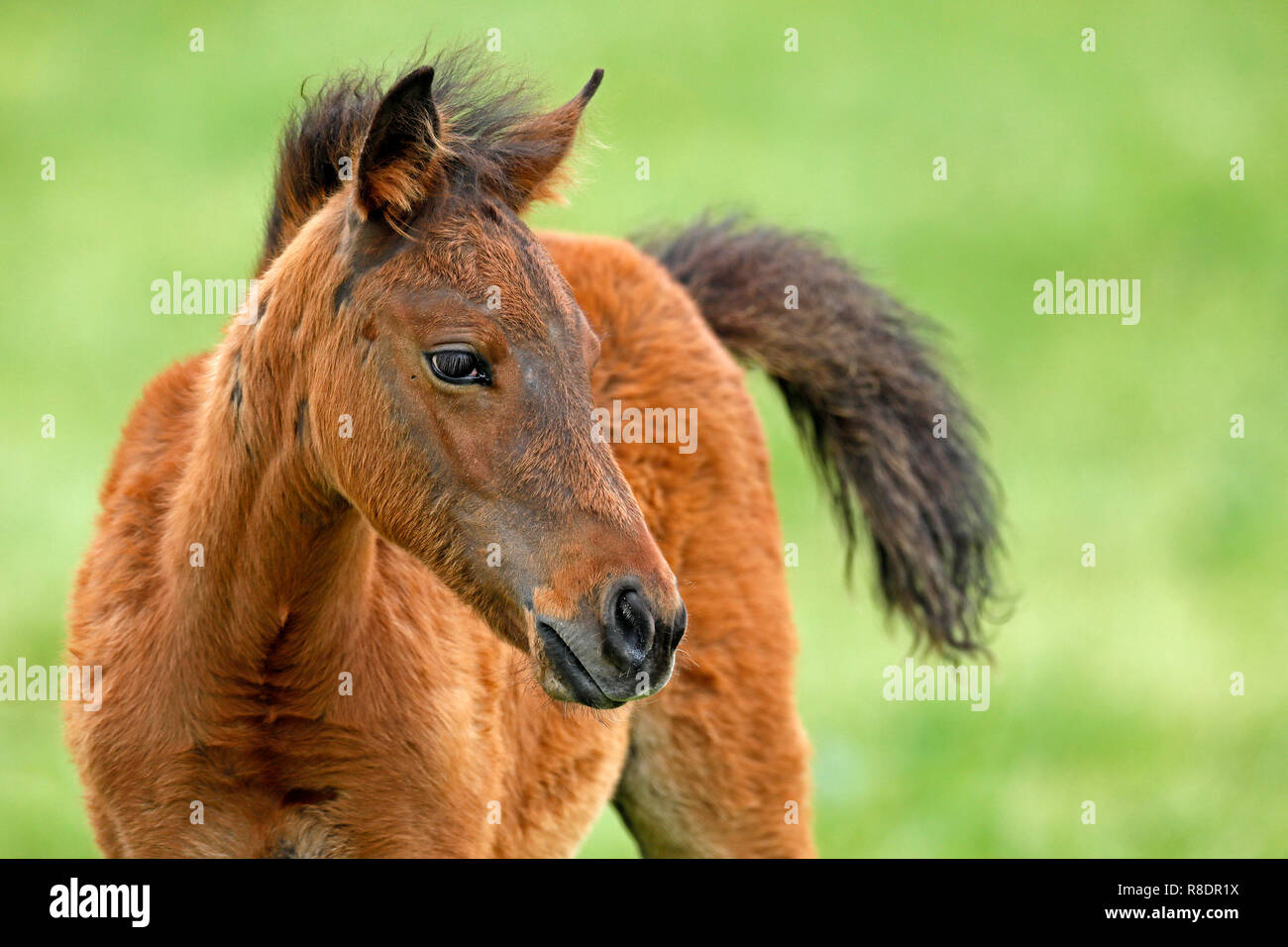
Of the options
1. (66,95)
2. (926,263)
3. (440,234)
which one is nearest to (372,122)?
(440,234)

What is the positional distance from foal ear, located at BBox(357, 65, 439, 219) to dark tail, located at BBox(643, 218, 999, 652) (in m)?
2.80

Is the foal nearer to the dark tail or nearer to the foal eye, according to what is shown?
the foal eye

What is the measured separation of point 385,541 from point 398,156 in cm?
127

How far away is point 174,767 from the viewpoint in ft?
13.8

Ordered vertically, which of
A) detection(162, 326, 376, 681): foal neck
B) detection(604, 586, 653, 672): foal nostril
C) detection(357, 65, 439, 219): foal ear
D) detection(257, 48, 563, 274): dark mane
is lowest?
detection(604, 586, 653, 672): foal nostril

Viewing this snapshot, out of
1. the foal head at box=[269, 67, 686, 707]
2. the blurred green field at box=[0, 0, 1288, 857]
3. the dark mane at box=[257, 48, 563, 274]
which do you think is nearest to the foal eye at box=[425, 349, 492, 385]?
the foal head at box=[269, 67, 686, 707]

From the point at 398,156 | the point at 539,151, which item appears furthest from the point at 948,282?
the point at 398,156

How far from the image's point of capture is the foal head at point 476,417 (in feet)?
12.0

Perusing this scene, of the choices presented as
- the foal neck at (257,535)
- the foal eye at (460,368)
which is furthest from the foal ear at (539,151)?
the foal neck at (257,535)

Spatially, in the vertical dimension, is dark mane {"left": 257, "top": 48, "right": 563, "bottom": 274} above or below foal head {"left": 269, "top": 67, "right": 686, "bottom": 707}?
above

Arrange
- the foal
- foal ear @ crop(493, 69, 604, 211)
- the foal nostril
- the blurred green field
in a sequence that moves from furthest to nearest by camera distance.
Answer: the blurred green field → foal ear @ crop(493, 69, 604, 211) → the foal → the foal nostril

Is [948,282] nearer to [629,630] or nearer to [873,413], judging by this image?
[873,413]

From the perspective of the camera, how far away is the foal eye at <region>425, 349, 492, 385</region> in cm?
375

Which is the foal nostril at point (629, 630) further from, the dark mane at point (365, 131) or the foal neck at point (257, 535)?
the dark mane at point (365, 131)
